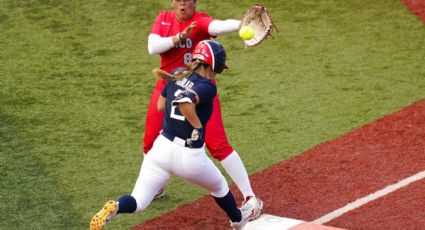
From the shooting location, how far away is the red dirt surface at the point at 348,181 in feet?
27.0

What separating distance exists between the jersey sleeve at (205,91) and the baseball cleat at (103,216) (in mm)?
965

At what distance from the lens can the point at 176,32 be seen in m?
8.20

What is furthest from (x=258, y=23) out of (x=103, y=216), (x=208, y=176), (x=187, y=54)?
(x=103, y=216)

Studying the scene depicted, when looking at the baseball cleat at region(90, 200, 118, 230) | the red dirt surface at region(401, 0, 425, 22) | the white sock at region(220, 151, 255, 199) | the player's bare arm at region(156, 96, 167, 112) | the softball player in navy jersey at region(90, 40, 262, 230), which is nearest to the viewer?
the baseball cleat at region(90, 200, 118, 230)

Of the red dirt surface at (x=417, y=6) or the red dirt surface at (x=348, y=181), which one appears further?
the red dirt surface at (x=417, y=6)

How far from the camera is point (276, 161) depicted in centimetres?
930

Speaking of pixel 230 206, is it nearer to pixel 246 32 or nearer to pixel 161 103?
pixel 161 103

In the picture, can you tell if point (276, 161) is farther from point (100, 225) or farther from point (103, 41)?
point (103, 41)

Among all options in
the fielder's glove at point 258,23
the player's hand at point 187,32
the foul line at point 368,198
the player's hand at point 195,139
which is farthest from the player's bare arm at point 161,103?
the foul line at point 368,198

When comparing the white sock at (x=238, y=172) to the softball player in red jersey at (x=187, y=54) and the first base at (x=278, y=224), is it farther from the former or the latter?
the first base at (x=278, y=224)

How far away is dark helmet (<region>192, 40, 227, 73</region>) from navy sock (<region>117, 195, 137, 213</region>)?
110cm

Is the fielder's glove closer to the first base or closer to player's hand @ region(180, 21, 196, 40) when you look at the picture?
player's hand @ region(180, 21, 196, 40)

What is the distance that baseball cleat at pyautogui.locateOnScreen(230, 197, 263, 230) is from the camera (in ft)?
26.2

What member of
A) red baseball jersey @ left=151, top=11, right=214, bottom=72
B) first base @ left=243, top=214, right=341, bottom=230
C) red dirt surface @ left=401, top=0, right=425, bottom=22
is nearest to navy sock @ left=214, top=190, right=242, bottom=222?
first base @ left=243, top=214, right=341, bottom=230
